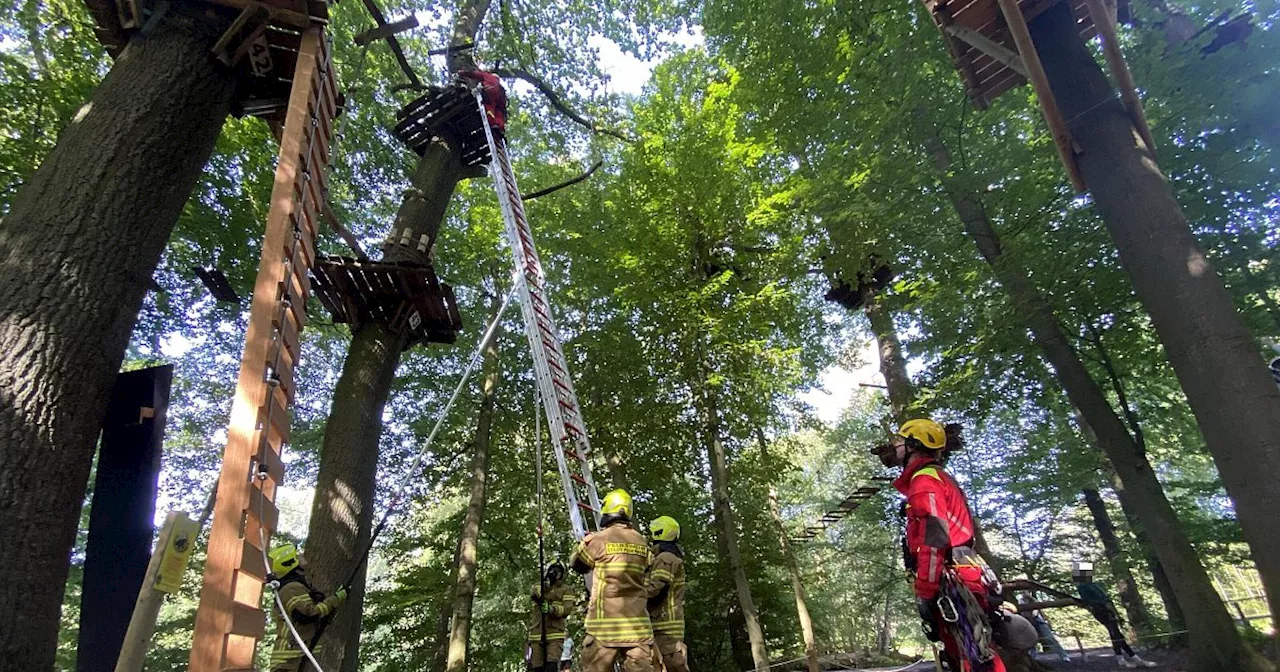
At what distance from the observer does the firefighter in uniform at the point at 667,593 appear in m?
5.39

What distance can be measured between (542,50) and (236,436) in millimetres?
10746

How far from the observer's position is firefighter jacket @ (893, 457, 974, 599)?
349 centimetres

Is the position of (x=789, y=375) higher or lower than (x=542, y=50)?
lower

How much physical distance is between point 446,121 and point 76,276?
455cm

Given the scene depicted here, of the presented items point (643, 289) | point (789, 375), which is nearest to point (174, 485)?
point (643, 289)

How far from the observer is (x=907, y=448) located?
4.04 metres

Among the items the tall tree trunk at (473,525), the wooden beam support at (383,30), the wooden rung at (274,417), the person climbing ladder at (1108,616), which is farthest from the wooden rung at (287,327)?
the person climbing ladder at (1108,616)

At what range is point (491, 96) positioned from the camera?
7051mm

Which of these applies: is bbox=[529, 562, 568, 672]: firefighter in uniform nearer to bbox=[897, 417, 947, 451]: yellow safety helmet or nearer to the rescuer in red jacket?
the rescuer in red jacket

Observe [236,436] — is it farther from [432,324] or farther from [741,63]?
[741,63]

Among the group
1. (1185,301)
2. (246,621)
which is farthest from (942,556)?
(246,621)

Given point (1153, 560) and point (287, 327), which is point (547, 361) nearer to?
point (287, 327)

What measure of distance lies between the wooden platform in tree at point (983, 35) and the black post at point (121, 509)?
21.6 feet

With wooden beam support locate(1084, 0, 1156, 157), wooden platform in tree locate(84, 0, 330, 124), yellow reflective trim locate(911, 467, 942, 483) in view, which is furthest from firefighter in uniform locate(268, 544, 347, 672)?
wooden beam support locate(1084, 0, 1156, 157)
